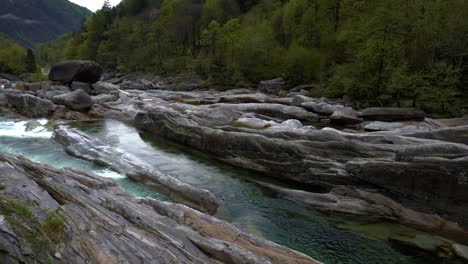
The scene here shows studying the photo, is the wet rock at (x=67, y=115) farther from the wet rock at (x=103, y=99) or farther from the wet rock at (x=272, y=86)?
the wet rock at (x=272, y=86)

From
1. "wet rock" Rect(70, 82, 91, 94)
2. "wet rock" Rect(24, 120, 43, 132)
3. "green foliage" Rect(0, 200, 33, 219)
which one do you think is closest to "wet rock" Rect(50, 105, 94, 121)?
"wet rock" Rect(24, 120, 43, 132)

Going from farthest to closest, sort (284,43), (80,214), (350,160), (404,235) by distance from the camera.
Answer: (284,43) → (350,160) → (404,235) → (80,214)

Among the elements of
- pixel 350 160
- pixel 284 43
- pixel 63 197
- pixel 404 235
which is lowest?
pixel 404 235

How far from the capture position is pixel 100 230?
682 cm

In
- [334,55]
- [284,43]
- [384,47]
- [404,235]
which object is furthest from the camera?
[284,43]

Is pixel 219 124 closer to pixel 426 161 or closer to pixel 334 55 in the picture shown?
pixel 426 161

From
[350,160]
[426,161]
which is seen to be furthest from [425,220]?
[350,160]

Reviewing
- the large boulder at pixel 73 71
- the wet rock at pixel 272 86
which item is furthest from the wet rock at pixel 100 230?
the wet rock at pixel 272 86

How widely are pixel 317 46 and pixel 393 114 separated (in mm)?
29741

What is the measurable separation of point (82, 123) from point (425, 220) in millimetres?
27644

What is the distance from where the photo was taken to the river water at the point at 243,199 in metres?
10.5

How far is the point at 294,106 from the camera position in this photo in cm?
3097

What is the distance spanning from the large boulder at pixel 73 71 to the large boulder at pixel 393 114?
119 feet

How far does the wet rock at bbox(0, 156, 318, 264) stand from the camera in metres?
5.90
